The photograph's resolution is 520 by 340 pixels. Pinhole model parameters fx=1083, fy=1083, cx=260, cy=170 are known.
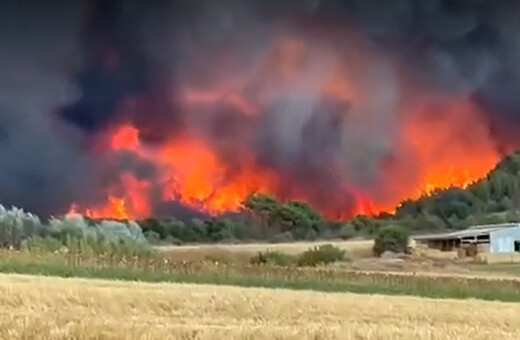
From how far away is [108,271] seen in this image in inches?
1612

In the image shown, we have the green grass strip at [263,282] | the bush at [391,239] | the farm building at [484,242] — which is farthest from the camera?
the bush at [391,239]

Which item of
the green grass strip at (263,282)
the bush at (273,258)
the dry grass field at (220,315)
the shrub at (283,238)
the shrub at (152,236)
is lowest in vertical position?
the dry grass field at (220,315)

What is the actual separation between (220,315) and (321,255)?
128 ft

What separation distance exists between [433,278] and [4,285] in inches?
913

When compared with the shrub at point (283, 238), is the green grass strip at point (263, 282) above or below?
below

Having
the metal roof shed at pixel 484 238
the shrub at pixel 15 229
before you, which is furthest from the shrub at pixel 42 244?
the metal roof shed at pixel 484 238

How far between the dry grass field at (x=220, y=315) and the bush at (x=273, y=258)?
26410mm

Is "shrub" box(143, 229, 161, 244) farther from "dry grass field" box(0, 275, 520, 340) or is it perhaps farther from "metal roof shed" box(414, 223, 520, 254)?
"dry grass field" box(0, 275, 520, 340)

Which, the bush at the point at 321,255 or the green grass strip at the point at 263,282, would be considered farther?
the bush at the point at 321,255

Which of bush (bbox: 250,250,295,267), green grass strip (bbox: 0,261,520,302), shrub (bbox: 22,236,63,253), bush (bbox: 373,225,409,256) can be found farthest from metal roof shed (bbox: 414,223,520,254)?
shrub (bbox: 22,236,63,253)

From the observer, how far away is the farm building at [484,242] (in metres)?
67.9

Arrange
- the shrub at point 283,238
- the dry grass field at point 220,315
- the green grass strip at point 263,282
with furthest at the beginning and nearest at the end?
1. the shrub at point 283,238
2. the green grass strip at point 263,282
3. the dry grass field at point 220,315

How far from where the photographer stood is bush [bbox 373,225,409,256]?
2768 inches

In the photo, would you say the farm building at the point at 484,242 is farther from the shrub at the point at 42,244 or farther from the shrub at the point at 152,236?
the shrub at the point at 42,244
